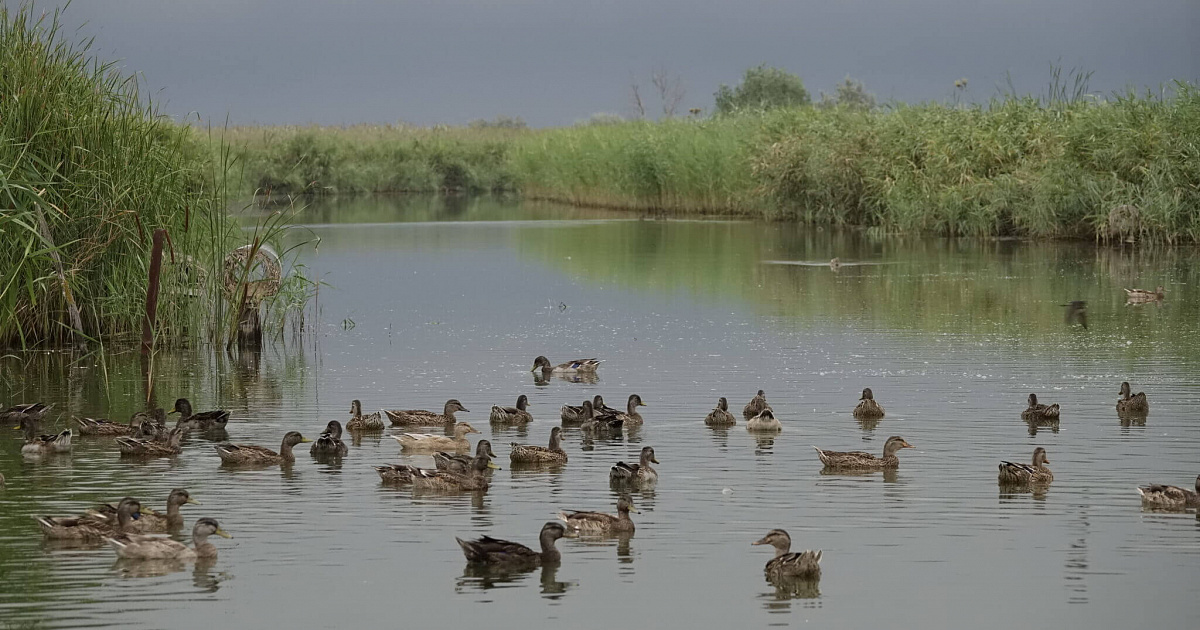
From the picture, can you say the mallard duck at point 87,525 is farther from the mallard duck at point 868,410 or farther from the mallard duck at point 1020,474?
the mallard duck at point 868,410

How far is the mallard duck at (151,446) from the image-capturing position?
13273mm

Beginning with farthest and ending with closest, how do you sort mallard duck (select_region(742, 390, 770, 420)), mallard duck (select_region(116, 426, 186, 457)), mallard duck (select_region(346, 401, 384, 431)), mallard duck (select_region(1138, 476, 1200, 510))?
mallard duck (select_region(742, 390, 770, 420)), mallard duck (select_region(346, 401, 384, 431)), mallard duck (select_region(116, 426, 186, 457)), mallard duck (select_region(1138, 476, 1200, 510))

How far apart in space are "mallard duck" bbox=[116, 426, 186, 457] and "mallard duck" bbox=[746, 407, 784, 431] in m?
5.14

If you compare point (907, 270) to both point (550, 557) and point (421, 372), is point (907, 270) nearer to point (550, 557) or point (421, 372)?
point (421, 372)

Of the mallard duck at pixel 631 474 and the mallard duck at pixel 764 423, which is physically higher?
the mallard duck at pixel 764 423

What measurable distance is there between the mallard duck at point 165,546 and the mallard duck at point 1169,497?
6508 millimetres

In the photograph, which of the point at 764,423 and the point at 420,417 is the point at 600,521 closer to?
the point at 764,423

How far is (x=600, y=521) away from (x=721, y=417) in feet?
14.7

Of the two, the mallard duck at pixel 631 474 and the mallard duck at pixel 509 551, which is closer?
the mallard duck at pixel 509 551

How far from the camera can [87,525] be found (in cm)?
1033

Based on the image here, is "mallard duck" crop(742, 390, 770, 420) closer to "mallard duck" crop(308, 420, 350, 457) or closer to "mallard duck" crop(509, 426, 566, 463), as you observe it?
"mallard duck" crop(509, 426, 566, 463)

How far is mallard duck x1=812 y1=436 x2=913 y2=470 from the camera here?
42.2 ft

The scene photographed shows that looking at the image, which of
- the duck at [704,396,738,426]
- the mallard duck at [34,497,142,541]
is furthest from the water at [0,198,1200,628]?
the duck at [704,396,738,426]

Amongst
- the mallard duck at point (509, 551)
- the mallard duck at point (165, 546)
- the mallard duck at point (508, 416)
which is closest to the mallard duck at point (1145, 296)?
the mallard duck at point (508, 416)
